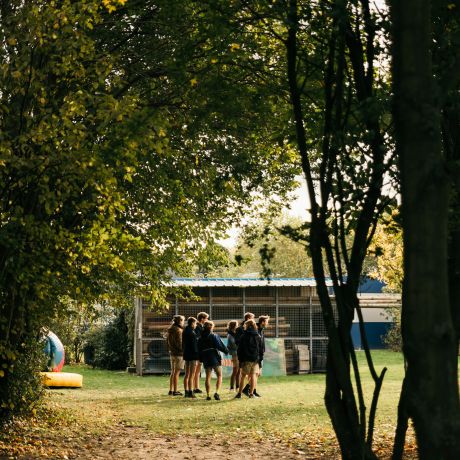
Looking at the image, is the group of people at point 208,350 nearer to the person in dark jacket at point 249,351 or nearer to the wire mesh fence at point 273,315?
the person in dark jacket at point 249,351

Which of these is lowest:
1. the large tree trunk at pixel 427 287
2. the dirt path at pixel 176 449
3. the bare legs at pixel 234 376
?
the dirt path at pixel 176 449

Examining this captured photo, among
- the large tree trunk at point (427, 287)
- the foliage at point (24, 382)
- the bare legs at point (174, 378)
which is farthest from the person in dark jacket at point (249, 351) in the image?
the large tree trunk at point (427, 287)

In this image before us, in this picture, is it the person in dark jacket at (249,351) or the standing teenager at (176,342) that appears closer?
the person in dark jacket at (249,351)

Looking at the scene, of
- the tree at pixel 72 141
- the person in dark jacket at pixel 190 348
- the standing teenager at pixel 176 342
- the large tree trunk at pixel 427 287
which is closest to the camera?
the large tree trunk at pixel 427 287

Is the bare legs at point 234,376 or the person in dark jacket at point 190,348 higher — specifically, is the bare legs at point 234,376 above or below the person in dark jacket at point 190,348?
below

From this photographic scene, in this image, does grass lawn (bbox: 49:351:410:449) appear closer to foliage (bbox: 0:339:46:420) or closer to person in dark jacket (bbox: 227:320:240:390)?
person in dark jacket (bbox: 227:320:240:390)

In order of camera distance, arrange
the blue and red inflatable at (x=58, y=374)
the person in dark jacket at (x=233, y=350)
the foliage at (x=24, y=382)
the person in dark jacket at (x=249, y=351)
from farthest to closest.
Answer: the blue and red inflatable at (x=58, y=374)
the person in dark jacket at (x=233, y=350)
the person in dark jacket at (x=249, y=351)
the foliage at (x=24, y=382)

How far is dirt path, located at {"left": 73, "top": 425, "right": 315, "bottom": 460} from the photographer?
1195 cm

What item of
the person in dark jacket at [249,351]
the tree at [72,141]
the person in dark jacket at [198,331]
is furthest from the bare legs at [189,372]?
the tree at [72,141]

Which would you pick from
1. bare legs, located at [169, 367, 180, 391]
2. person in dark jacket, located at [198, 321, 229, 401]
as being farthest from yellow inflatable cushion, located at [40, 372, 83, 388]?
person in dark jacket, located at [198, 321, 229, 401]

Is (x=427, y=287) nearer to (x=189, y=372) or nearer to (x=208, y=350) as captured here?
(x=208, y=350)

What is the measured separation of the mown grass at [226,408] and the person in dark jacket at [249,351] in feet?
1.94

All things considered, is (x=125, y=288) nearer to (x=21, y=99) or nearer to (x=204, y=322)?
(x=204, y=322)

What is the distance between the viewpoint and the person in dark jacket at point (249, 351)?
67.5ft
